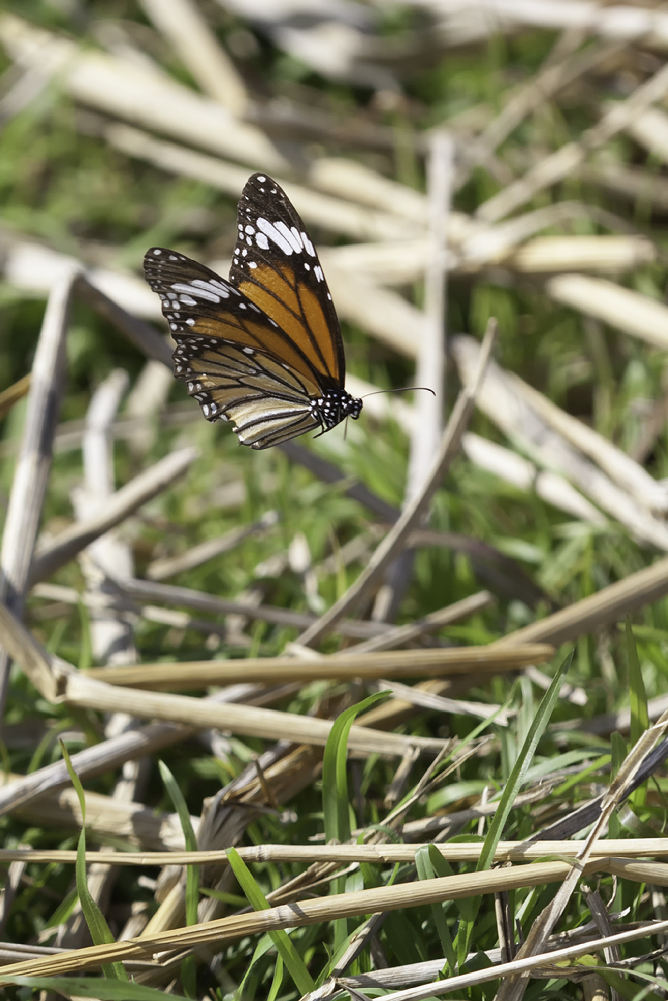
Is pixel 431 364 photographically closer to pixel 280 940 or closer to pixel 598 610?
pixel 598 610

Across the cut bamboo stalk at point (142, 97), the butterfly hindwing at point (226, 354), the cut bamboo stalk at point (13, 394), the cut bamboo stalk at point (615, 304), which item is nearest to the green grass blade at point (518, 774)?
the butterfly hindwing at point (226, 354)

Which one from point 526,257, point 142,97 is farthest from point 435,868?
point 142,97

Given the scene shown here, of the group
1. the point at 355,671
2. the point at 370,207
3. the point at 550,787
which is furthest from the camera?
the point at 370,207

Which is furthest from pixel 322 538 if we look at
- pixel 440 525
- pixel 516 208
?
pixel 516 208

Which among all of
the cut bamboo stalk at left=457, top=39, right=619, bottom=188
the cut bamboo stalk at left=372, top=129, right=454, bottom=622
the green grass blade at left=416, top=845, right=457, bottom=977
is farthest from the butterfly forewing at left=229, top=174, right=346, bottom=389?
the cut bamboo stalk at left=457, top=39, right=619, bottom=188

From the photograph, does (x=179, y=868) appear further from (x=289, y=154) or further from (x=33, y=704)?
(x=289, y=154)

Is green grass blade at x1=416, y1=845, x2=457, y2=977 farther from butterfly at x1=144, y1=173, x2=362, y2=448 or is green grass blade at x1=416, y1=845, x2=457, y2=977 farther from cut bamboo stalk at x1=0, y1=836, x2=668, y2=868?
butterfly at x1=144, y1=173, x2=362, y2=448

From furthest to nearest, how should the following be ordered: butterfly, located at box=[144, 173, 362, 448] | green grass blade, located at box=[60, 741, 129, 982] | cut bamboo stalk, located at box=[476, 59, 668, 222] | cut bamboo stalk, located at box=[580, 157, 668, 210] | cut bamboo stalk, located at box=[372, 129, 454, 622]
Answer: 1. cut bamboo stalk, located at box=[580, 157, 668, 210]
2. cut bamboo stalk, located at box=[476, 59, 668, 222]
3. cut bamboo stalk, located at box=[372, 129, 454, 622]
4. butterfly, located at box=[144, 173, 362, 448]
5. green grass blade, located at box=[60, 741, 129, 982]
